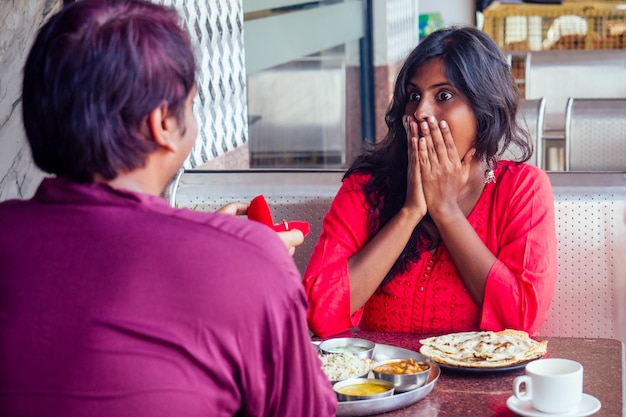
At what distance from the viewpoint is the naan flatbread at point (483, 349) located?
164 centimetres

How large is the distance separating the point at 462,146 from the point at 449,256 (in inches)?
10.1

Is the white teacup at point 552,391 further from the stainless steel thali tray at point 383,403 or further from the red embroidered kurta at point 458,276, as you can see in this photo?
the red embroidered kurta at point 458,276

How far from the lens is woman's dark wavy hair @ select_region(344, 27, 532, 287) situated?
211cm

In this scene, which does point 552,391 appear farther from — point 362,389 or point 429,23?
point 429,23

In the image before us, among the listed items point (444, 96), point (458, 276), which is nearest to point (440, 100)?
point (444, 96)

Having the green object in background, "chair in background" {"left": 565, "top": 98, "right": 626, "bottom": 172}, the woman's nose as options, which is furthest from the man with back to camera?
the green object in background

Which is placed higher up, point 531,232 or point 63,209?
point 63,209

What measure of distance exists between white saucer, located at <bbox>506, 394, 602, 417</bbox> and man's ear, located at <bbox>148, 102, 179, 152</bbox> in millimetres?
696

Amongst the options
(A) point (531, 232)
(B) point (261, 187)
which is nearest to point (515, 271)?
(A) point (531, 232)

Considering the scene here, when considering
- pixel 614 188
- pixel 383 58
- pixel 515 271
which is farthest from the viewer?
pixel 383 58

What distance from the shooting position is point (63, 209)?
1069 mm

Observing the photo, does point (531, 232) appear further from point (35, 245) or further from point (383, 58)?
point (383, 58)

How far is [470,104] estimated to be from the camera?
212 centimetres

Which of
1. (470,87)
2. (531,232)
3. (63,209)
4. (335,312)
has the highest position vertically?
(470,87)
